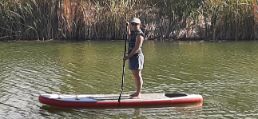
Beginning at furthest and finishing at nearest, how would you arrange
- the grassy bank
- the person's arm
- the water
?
1. the grassy bank
2. the person's arm
3. the water

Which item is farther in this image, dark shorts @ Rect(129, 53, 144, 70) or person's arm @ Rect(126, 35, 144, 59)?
dark shorts @ Rect(129, 53, 144, 70)

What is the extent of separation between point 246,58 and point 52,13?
1040 centimetres

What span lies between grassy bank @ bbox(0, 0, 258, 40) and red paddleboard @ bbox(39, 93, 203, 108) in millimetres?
14617

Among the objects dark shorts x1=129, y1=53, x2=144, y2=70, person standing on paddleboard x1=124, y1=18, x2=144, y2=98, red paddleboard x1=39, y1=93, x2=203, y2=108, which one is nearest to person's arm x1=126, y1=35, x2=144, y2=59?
person standing on paddleboard x1=124, y1=18, x2=144, y2=98

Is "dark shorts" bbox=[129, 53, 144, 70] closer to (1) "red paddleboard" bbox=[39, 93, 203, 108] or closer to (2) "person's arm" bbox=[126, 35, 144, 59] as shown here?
(2) "person's arm" bbox=[126, 35, 144, 59]

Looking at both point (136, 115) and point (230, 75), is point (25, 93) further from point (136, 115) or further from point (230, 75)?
point (230, 75)

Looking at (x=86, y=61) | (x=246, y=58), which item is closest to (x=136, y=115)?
(x=86, y=61)

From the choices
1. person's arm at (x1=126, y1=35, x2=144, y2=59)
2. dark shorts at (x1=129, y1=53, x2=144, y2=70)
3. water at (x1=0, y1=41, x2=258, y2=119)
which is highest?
person's arm at (x1=126, y1=35, x2=144, y2=59)

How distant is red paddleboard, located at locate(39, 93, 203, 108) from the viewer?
462 inches

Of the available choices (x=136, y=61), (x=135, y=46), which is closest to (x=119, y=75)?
(x=136, y=61)

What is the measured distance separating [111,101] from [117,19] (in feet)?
48.9

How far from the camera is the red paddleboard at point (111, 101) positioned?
11742 mm

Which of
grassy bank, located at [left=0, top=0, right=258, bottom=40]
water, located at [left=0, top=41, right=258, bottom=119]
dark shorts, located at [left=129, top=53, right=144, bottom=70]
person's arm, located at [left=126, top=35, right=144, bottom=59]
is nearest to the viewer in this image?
water, located at [left=0, top=41, right=258, bottom=119]

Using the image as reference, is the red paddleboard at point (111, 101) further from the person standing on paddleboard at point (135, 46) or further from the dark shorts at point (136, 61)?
the dark shorts at point (136, 61)
